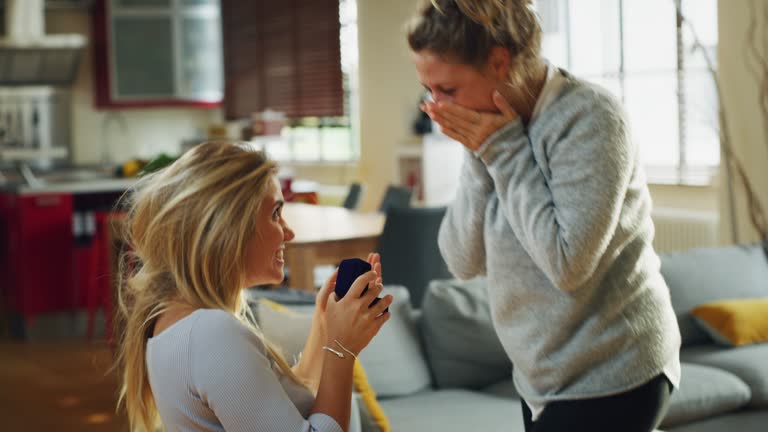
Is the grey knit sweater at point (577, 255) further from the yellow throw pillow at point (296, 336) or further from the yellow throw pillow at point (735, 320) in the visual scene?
the yellow throw pillow at point (735, 320)

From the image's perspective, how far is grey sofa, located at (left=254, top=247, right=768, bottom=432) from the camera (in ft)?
9.76

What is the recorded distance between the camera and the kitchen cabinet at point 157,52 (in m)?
9.48

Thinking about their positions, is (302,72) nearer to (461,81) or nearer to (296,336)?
(296,336)

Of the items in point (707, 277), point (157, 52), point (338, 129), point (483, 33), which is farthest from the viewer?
point (157, 52)

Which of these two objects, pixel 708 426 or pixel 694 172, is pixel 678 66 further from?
pixel 708 426

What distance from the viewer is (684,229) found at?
5.41 m

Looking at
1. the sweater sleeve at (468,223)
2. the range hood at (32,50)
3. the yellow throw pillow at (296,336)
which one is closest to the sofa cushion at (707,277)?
the yellow throw pillow at (296,336)

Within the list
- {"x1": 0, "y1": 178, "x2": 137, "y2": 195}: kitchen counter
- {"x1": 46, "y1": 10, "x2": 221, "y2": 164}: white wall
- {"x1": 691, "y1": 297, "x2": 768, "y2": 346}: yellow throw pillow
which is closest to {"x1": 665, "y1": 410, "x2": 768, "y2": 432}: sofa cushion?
{"x1": 691, "y1": 297, "x2": 768, "y2": 346}: yellow throw pillow

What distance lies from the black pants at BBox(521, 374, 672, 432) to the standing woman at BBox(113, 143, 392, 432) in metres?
0.29

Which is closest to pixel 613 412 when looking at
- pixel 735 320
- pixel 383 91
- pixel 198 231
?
pixel 198 231

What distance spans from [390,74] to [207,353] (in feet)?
20.6

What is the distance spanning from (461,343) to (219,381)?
82.1 inches

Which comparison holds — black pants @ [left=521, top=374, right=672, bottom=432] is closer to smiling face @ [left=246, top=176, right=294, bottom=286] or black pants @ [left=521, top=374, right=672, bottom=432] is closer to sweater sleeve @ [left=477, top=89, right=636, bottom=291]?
sweater sleeve @ [left=477, top=89, right=636, bottom=291]

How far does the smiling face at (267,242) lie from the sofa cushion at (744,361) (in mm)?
2403
